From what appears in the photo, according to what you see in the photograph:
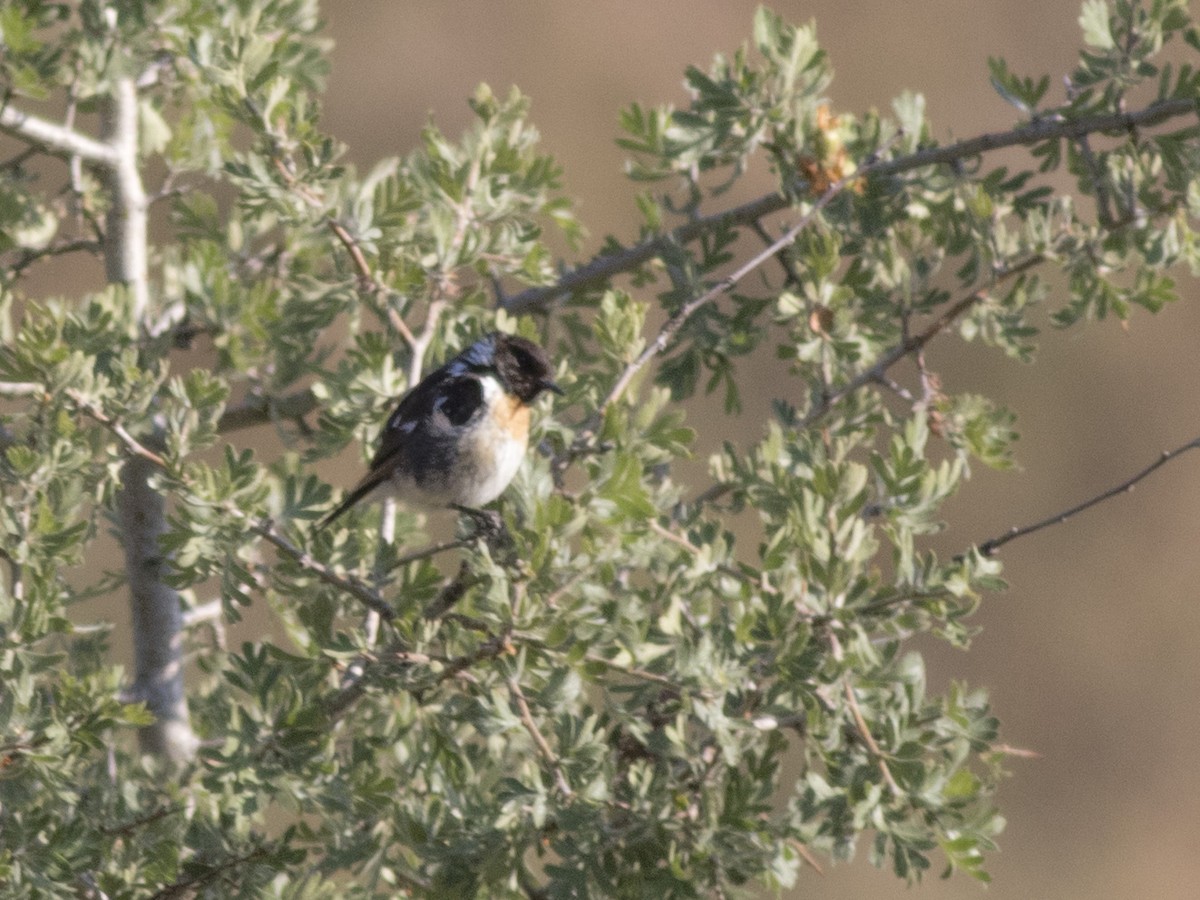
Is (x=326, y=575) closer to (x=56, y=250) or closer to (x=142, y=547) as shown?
(x=142, y=547)

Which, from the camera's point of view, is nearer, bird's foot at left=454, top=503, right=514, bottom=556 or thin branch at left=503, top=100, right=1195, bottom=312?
bird's foot at left=454, top=503, right=514, bottom=556

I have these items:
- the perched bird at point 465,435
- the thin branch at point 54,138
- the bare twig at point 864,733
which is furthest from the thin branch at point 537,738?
the thin branch at point 54,138

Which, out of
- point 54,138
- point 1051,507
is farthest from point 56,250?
point 1051,507

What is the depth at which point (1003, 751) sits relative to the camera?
292cm

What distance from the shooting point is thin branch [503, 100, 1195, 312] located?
3678 mm

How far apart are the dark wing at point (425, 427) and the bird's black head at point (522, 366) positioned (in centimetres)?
10

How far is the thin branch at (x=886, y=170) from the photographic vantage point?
12.1ft

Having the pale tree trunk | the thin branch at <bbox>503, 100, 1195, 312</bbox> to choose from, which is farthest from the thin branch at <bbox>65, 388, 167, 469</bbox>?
the thin branch at <bbox>503, 100, 1195, 312</bbox>

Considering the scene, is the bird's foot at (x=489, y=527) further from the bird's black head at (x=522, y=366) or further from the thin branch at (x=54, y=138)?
the thin branch at (x=54, y=138)

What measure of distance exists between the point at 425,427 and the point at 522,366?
1.15 ft

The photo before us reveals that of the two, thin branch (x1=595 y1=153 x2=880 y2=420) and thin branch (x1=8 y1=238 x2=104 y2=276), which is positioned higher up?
thin branch (x1=8 y1=238 x2=104 y2=276)

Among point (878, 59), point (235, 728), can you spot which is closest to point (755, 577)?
point (235, 728)

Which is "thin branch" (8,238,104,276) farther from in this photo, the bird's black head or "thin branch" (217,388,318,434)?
the bird's black head

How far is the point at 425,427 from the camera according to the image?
4.10 meters
